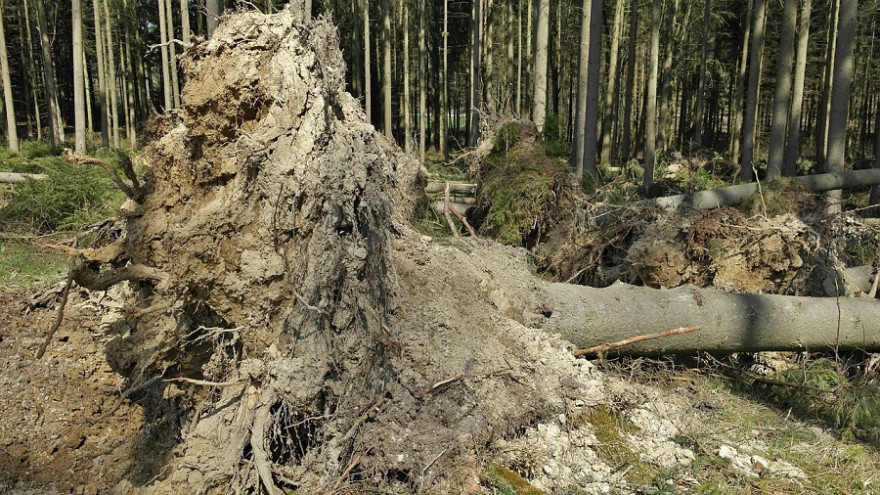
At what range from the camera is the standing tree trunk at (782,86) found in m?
13.0

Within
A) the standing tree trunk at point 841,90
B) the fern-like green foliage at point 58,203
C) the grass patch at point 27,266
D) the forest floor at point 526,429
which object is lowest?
the forest floor at point 526,429

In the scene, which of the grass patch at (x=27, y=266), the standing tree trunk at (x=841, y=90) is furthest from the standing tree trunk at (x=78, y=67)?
the standing tree trunk at (x=841, y=90)

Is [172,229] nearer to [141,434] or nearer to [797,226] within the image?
[141,434]

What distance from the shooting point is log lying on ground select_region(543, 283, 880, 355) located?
211 inches

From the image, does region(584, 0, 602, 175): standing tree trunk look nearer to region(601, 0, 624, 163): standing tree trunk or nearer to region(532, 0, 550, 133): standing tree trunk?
region(532, 0, 550, 133): standing tree trunk

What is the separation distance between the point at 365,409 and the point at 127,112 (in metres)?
26.3

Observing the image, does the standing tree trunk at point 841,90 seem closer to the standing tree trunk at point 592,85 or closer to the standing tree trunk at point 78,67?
the standing tree trunk at point 592,85

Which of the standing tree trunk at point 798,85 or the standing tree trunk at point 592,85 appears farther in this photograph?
the standing tree trunk at point 798,85

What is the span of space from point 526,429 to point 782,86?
11906 mm

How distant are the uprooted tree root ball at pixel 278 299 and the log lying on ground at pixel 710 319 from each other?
1.29m

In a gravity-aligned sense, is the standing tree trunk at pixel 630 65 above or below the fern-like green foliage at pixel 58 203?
above

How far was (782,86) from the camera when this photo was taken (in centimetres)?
1324

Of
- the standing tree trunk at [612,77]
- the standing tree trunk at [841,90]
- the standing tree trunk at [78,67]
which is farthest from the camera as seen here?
the standing tree trunk at [612,77]

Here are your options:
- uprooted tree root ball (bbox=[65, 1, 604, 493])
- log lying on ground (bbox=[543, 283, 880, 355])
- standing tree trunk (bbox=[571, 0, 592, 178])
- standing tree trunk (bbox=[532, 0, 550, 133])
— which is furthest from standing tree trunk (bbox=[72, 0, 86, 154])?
log lying on ground (bbox=[543, 283, 880, 355])
